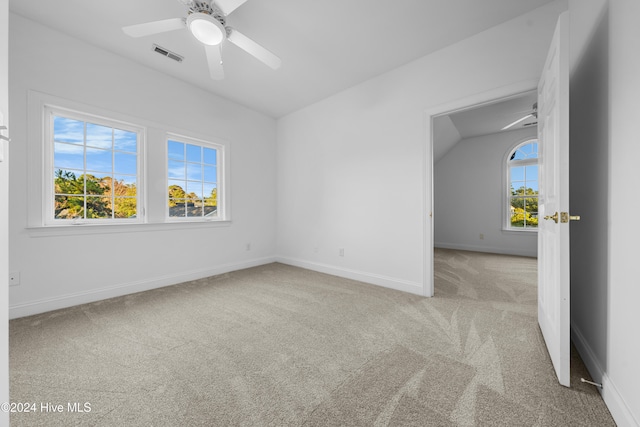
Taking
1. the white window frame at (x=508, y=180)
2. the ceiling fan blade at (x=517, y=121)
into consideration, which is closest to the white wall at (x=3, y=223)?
the ceiling fan blade at (x=517, y=121)

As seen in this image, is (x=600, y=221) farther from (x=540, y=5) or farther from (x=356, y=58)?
(x=356, y=58)

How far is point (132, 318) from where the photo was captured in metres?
2.20

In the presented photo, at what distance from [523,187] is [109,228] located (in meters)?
7.39

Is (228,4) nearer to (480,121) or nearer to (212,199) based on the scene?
(212,199)

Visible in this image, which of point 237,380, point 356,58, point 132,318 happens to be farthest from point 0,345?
point 356,58

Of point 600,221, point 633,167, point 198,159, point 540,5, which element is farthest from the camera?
point 198,159

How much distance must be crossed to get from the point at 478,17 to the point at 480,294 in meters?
2.73

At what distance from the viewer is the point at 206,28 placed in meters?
1.94

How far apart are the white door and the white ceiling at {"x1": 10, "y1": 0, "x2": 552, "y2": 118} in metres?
1.06

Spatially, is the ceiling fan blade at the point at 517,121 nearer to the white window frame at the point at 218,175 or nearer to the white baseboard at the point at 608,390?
the white baseboard at the point at 608,390

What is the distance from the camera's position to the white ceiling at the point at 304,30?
2110 mm

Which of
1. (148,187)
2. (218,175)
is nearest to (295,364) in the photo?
(148,187)

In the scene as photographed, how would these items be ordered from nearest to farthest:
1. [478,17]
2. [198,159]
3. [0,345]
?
[0,345]
[478,17]
[198,159]

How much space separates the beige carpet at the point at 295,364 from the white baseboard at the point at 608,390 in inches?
1.8
